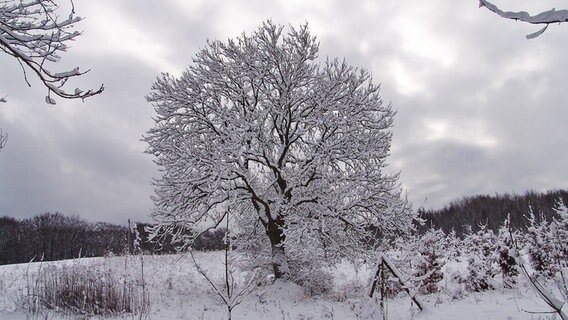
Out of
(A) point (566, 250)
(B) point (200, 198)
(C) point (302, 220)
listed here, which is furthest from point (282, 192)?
(A) point (566, 250)

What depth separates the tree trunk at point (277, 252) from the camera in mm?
12430

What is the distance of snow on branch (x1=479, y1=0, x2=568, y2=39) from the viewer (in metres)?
1.34

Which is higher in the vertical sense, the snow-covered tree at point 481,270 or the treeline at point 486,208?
the treeline at point 486,208

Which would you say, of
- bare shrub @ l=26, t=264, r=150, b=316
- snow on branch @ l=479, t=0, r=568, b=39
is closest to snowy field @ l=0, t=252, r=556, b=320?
bare shrub @ l=26, t=264, r=150, b=316

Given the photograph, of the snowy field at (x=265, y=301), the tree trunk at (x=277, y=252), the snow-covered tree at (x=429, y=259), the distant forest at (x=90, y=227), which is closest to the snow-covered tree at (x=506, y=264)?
the snowy field at (x=265, y=301)

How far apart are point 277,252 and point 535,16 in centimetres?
1178

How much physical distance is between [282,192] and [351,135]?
2.82 metres

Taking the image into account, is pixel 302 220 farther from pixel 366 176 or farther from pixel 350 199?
pixel 366 176

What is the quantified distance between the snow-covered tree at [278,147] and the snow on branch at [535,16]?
9.75m

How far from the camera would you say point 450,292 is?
35.3ft

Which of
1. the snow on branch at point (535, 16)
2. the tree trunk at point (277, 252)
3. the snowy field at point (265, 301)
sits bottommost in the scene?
the snowy field at point (265, 301)

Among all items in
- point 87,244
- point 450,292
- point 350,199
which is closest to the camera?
point 450,292

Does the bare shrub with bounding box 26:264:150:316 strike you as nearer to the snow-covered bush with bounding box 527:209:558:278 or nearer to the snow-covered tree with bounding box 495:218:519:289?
the snow-covered tree with bounding box 495:218:519:289

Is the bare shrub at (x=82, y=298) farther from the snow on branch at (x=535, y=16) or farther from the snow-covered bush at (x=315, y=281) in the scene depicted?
the snow on branch at (x=535, y=16)
